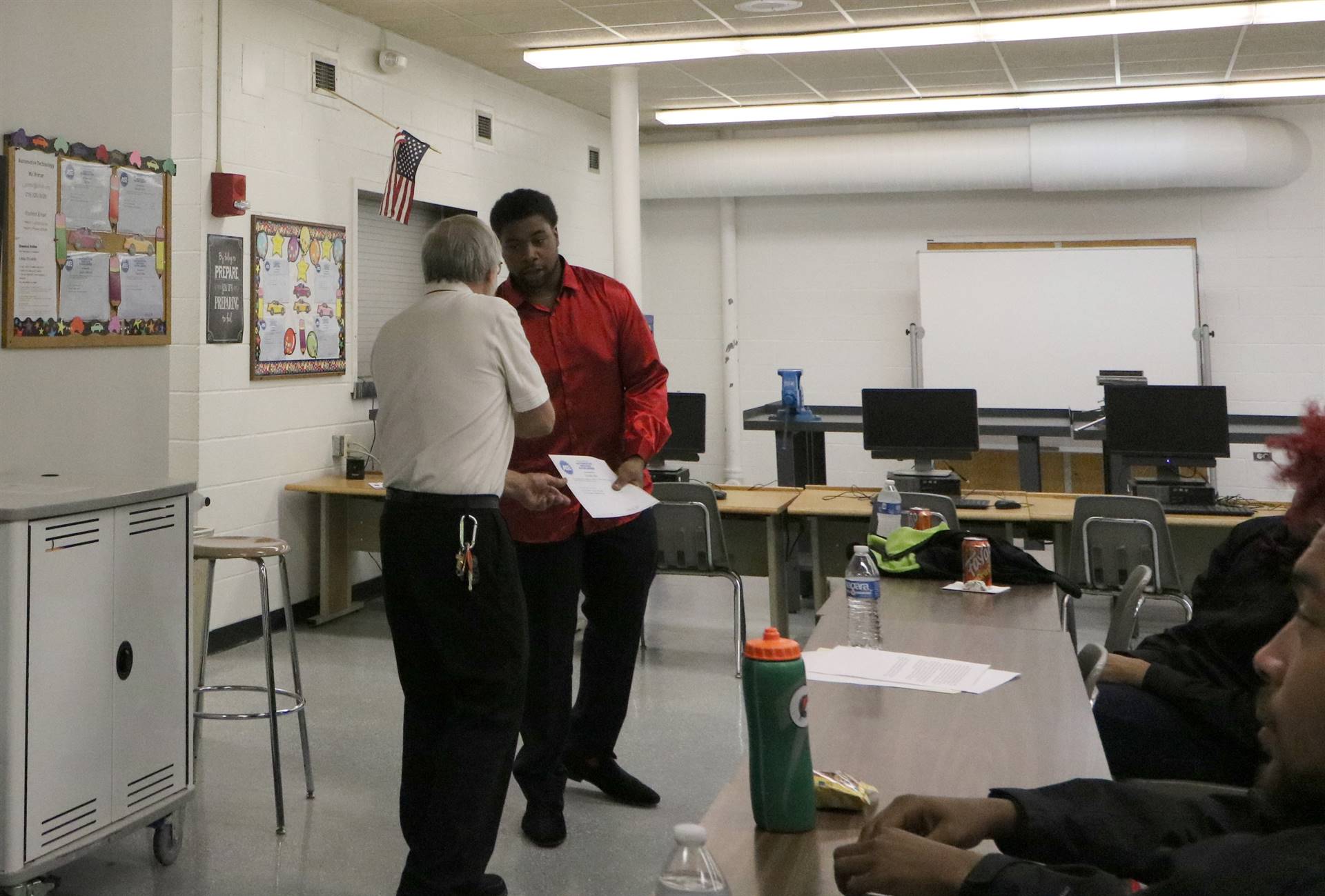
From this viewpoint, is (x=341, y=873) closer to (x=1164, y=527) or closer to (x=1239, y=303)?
(x=1164, y=527)

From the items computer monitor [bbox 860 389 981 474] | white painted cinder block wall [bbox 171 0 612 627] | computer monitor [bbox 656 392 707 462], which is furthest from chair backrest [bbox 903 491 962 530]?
white painted cinder block wall [bbox 171 0 612 627]

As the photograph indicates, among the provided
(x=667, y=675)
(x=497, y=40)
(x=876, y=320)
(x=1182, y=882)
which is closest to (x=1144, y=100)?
(x=876, y=320)

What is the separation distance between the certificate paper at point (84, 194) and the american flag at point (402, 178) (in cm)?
191

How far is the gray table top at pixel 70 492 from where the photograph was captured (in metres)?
2.53

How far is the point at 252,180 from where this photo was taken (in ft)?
17.5

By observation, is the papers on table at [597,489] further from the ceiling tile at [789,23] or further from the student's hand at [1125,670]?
the ceiling tile at [789,23]

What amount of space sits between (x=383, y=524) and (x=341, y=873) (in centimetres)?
102

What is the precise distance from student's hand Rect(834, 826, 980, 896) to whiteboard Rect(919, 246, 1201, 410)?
7536 mm

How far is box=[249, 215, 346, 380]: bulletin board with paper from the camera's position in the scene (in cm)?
543

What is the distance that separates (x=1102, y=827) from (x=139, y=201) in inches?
152

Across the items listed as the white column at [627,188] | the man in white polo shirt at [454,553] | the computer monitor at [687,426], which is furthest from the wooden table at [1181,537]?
the white column at [627,188]

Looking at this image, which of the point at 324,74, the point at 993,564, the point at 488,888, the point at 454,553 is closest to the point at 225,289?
the point at 324,74

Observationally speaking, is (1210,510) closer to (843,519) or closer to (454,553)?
(843,519)

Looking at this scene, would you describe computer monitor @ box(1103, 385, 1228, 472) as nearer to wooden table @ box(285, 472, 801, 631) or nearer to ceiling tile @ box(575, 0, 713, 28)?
wooden table @ box(285, 472, 801, 631)
